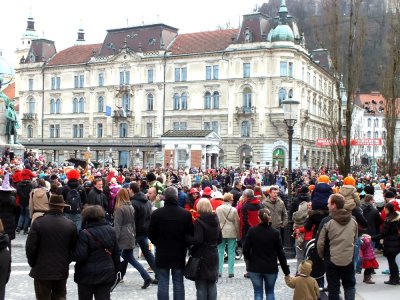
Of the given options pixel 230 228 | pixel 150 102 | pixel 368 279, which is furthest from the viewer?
pixel 150 102

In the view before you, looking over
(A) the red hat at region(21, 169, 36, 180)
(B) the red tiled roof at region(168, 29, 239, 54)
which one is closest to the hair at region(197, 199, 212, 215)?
(A) the red hat at region(21, 169, 36, 180)

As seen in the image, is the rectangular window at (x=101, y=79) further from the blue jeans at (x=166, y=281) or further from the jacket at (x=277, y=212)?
the blue jeans at (x=166, y=281)

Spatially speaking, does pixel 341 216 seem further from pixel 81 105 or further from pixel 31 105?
pixel 31 105

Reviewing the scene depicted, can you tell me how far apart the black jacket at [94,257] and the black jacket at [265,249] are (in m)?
2.33

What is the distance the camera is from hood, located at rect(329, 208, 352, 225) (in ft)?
28.0

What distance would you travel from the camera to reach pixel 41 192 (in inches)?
530

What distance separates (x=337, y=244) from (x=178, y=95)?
65.8 meters

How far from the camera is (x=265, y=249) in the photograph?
867 centimetres

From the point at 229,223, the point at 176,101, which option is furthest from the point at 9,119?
the point at 176,101

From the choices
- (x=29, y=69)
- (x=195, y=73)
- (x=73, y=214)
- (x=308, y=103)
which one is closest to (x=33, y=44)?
(x=29, y=69)

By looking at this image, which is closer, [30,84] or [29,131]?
[30,84]

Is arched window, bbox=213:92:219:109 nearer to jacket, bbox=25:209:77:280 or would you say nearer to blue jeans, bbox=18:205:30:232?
blue jeans, bbox=18:205:30:232

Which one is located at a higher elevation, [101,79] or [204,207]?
[101,79]

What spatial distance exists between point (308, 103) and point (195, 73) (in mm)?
14604
